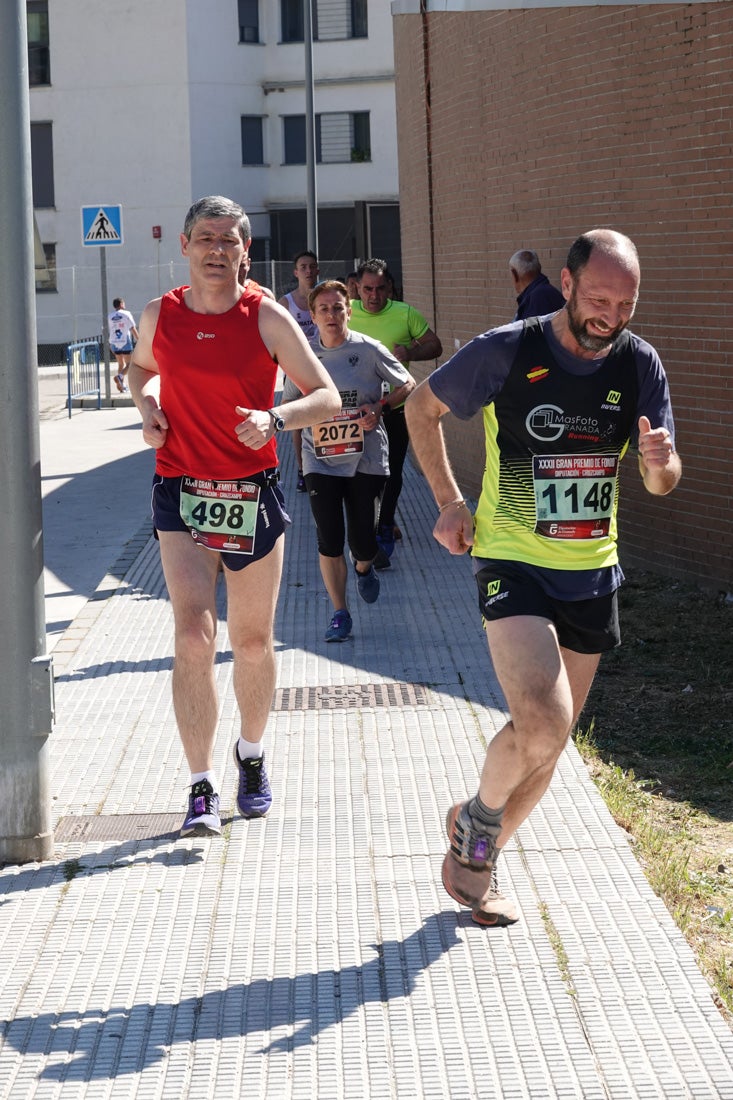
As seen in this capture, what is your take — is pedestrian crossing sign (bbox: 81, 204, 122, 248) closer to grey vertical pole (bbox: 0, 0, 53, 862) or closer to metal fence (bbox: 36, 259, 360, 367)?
metal fence (bbox: 36, 259, 360, 367)

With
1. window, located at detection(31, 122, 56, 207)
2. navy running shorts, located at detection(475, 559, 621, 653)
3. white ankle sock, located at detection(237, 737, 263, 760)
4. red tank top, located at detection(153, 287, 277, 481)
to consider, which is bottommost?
white ankle sock, located at detection(237, 737, 263, 760)

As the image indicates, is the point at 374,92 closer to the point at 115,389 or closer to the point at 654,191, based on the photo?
the point at 115,389

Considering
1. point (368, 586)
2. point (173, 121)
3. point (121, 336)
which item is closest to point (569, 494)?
point (368, 586)

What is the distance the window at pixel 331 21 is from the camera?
163 feet

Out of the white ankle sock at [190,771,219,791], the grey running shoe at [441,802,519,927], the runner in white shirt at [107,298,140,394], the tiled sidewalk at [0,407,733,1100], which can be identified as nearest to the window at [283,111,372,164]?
the runner in white shirt at [107,298,140,394]

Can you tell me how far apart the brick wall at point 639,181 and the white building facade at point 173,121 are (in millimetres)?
31928

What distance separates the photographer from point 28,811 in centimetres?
517

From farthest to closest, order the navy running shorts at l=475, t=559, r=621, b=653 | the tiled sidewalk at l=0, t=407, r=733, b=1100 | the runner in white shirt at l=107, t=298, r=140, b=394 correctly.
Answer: the runner in white shirt at l=107, t=298, r=140, b=394 → the navy running shorts at l=475, t=559, r=621, b=653 → the tiled sidewalk at l=0, t=407, r=733, b=1100

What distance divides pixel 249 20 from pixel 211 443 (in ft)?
155

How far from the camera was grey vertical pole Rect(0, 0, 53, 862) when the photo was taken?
5023 millimetres

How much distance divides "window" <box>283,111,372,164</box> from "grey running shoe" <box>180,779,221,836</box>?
1821 inches

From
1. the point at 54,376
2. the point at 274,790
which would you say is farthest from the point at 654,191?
the point at 54,376

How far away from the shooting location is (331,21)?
50031mm

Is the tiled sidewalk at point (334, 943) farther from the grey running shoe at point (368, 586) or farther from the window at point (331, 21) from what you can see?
the window at point (331, 21)
